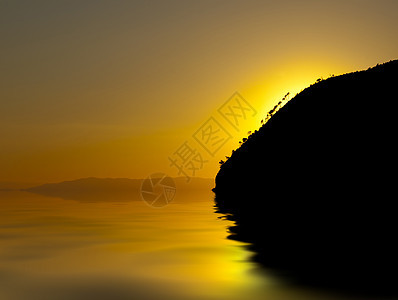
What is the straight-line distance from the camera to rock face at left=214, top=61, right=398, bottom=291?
1559cm

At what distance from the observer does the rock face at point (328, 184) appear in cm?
1559

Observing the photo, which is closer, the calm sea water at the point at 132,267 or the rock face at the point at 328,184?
the calm sea water at the point at 132,267

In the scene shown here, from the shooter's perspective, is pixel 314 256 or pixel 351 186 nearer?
pixel 314 256

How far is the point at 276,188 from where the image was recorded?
174 feet

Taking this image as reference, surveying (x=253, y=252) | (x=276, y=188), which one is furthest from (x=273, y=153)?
(x=253, y=252)

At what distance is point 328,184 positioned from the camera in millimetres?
41594

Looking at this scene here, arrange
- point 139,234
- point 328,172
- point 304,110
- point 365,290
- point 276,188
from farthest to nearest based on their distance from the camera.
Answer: point 304,110 → point 276,188 → point 328,172 → point 139,234 → point 365,290

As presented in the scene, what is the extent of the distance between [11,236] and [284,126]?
43.4 meters

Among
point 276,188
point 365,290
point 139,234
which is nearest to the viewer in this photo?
point 365,290

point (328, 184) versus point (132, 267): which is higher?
point (328, 184)

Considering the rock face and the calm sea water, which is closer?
the calm sea water

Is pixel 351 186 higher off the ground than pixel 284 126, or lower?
lower

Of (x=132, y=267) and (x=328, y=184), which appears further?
(x=328, y=184)

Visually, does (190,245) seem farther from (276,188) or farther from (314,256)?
(276,188)
